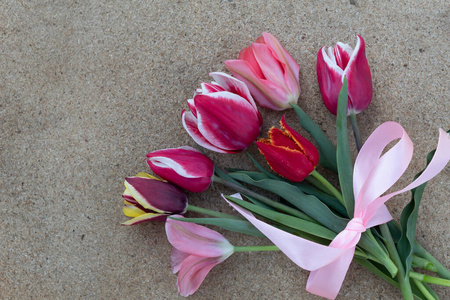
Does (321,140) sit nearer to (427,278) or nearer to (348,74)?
(348,74)

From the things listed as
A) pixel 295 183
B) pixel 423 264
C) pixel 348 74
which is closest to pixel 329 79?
pixel 348 74

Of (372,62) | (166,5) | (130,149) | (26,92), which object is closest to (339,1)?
(372,62)

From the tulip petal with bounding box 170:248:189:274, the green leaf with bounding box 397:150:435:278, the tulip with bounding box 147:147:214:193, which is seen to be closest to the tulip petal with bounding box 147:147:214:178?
the tulip with bounding box 147:147:214:193

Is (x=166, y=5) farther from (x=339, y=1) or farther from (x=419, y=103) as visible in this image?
(x=419, y=103)

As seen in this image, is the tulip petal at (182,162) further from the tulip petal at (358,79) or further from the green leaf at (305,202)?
the tulip petal at (358,79)

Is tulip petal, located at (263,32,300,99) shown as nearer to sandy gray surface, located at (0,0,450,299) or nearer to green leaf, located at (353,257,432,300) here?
sandy gray surface, located at (0,0,450,299)

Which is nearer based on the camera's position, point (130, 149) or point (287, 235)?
point (287, 235)

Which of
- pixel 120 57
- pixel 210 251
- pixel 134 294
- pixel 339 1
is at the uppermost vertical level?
pixel 339 1
